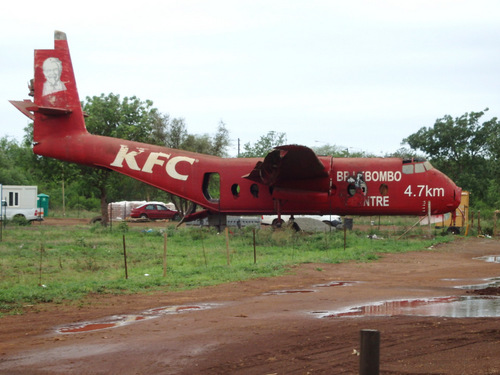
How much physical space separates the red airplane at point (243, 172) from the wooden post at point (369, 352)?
68.2ft

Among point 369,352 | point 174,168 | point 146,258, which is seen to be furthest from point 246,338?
point 174,168

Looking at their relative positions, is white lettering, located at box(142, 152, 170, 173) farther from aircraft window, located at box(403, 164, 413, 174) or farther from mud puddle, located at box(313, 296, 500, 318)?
mud puddle, located at box(313, 296, 500, 318)

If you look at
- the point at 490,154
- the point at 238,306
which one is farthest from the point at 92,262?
the point at 490,154

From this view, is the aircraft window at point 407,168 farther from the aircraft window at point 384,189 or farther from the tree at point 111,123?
the tree at point 111,123

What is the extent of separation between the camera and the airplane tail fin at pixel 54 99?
2859 cm

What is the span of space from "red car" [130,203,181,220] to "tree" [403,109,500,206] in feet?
66.8

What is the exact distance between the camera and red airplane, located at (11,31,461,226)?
87.7ft

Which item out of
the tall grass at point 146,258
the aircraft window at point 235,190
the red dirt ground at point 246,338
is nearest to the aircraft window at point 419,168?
the tall grass at point 146,258

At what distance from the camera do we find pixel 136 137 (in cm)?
3794

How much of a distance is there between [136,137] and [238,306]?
28.1 metres

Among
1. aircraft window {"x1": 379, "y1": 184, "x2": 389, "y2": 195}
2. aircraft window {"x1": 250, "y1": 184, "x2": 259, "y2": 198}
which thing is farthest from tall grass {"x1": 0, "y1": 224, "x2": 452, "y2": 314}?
aircraft window {"x1": 379, "y1": 184, "x2": 389, "y2": 195}

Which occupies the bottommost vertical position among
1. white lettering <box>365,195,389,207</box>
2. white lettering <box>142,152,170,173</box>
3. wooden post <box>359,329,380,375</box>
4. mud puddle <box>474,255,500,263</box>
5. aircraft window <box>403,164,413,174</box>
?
mud puddle <box>474,255,500,263</box>

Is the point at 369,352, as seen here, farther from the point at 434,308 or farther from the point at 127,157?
the point at 127,157

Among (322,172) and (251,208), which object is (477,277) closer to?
(322,172)
